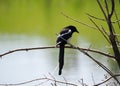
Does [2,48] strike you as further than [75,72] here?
Yes

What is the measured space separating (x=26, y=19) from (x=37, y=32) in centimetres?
509

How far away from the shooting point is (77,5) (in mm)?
27141

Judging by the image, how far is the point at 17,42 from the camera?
50.1 ft

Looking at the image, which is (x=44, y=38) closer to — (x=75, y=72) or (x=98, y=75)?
(x=75, y=72)

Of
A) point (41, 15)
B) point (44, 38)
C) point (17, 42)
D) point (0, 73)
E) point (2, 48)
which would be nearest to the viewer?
point (0, 73)

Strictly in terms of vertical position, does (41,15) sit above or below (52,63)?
above

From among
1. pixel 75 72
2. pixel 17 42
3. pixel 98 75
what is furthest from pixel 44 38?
pixel 98 75

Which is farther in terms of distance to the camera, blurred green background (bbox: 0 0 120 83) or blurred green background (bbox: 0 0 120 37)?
blurred green background (bbox: 0 0 120 37)

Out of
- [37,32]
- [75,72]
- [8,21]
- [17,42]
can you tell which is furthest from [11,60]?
[8,21]

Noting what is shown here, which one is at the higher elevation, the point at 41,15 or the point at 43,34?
the point at 41,15

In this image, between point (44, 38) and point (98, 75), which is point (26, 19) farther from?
point (98, 75)

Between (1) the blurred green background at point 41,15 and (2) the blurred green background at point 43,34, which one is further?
(1) the blurred green background at point 41,15

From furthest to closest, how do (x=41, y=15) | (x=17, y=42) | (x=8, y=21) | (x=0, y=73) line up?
1. (x=41, y=15)
2. (x=8, y=21)
3. (x=17, y=42)
4. (x=0, y=73)

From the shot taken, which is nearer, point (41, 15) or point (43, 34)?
point (43, 34)
